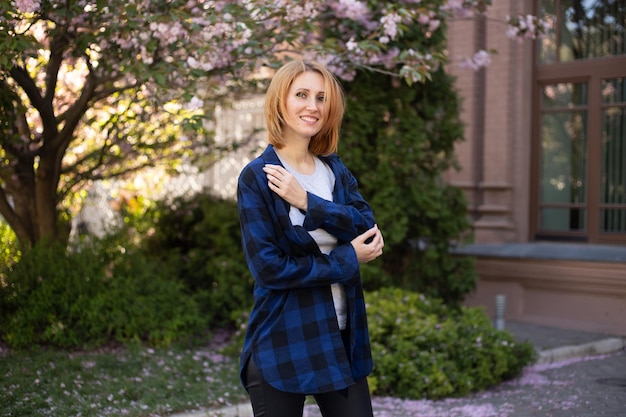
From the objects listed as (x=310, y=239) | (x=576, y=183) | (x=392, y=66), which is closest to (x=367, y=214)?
(x=310, y=239)

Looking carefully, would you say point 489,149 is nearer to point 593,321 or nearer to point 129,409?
point 593,321

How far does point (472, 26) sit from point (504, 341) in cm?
460

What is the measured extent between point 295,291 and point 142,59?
3.36m

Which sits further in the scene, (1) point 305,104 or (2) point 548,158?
(2) point 548,158

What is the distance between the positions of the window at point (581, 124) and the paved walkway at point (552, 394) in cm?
185

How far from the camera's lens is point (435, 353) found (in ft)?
17.2

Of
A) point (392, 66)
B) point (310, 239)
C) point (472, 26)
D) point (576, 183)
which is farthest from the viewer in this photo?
point (472, 26)

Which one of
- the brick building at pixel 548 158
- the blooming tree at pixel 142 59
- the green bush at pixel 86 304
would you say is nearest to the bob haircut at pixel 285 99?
the blooming tree at pixel 142 59

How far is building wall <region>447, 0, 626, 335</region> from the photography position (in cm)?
725

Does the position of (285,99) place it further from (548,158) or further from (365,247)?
(548,158)

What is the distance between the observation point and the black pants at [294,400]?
255cm

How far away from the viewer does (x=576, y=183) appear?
8.25m

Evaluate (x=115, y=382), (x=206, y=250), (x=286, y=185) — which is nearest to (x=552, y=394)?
(x=115, y=382)

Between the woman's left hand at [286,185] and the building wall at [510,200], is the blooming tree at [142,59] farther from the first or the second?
the woman's left hand at [286,185]
